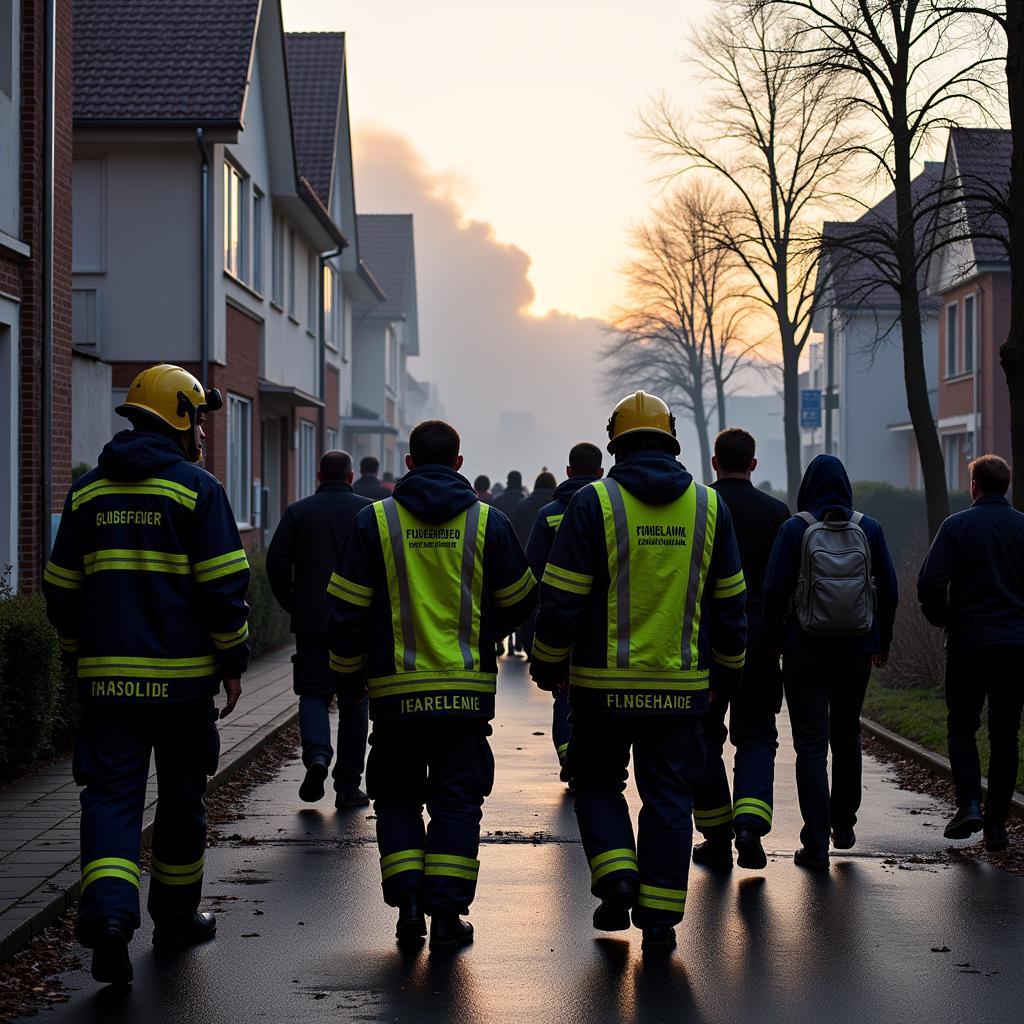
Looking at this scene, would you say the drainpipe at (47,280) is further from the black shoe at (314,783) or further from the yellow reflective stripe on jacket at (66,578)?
the yellow reflective stripe on jacket at (66,578)

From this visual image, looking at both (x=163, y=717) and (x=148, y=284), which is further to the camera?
(x=148, y=284)

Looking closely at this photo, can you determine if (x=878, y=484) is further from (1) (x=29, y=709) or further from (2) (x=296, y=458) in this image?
(1) (x=29, y=709)

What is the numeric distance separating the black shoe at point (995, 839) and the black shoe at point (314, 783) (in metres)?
3.40

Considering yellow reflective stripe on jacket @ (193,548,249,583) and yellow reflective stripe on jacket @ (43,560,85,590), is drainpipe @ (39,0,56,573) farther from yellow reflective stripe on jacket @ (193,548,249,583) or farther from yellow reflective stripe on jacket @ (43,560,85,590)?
yellow reflective stripe on jacket @ (193,548,249,583)

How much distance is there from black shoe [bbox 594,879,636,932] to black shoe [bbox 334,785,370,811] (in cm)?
316

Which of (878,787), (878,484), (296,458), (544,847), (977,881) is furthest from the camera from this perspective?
(878,484)

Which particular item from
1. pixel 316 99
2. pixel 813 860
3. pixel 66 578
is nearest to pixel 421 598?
pixel 66 578

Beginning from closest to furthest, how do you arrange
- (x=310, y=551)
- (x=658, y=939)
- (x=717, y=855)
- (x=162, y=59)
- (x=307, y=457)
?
(x=658, y=939), (x=717, y=855), (x=310, y=551), (x=162, y=59), (x=307, y=457)

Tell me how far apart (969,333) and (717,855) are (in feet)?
95.1

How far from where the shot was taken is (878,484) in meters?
36.0

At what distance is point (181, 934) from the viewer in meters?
5.97

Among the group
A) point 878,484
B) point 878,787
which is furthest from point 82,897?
point 878,484

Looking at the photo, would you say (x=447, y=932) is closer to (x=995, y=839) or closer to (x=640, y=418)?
(x=640, y=418)

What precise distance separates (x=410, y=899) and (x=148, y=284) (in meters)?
15.3
